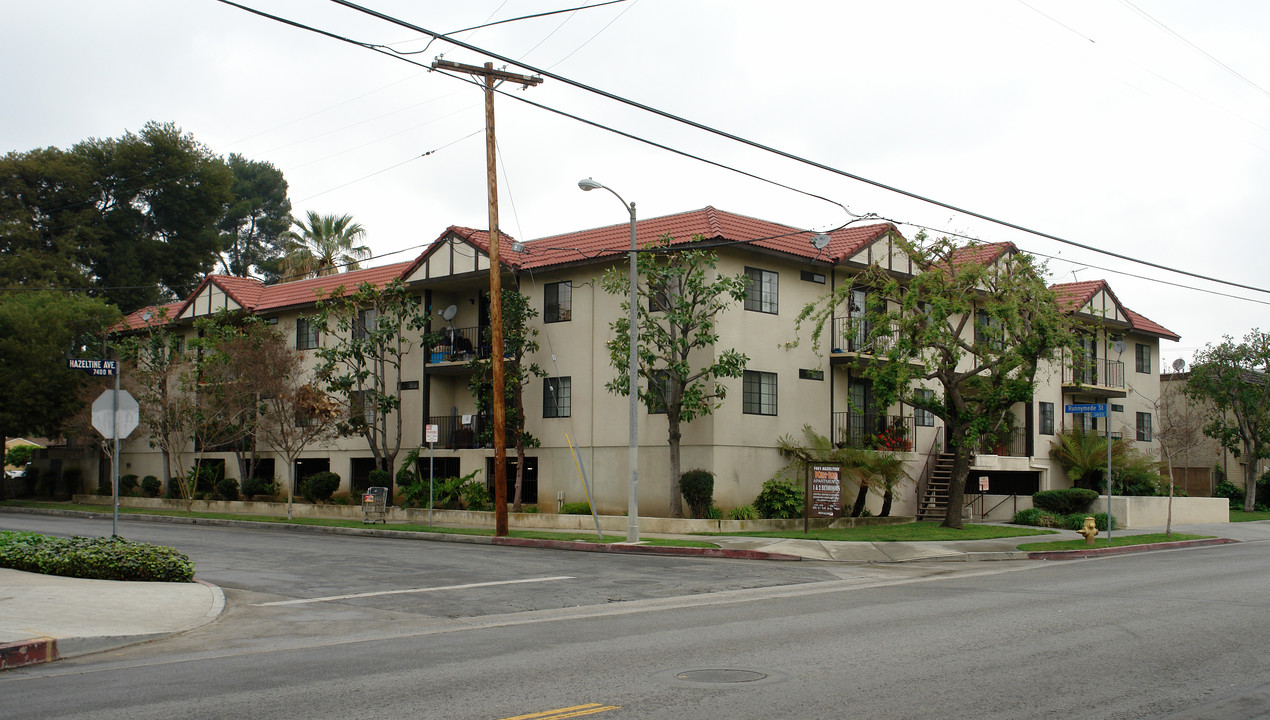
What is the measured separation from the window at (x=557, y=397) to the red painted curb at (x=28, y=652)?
22.1 metres

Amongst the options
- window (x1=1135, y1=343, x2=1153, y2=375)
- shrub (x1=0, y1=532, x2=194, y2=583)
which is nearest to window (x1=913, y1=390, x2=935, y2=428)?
window (x1=1135, y1=343, x2=1153, y2=375)

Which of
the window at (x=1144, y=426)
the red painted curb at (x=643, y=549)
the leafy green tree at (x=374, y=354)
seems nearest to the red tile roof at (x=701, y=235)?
the leafy green tree at (x=374, y=354)

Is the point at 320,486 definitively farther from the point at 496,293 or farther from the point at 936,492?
the point at 936,492

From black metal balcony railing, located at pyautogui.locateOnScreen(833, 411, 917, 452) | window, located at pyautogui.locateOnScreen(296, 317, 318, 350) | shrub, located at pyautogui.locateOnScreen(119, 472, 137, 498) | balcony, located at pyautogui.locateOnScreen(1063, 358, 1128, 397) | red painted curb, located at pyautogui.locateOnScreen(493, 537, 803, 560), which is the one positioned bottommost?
shrub, located at pyautogui.locateOnScreen(119, 472, 137, 498)

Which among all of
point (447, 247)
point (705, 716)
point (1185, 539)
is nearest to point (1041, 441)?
point (1185, 539)

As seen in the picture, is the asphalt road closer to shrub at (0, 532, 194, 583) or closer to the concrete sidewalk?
the concrete sidewalk

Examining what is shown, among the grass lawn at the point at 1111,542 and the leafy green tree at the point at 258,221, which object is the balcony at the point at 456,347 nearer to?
the grass lawn at the point at 1111,542

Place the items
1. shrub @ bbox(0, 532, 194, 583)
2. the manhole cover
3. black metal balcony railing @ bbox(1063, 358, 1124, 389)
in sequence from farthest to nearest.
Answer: black metal balcony railing @ bbox(1063, 358, 1124, 389) → shrub @ bbox(0, 532, 194, 583) → the manhole cover

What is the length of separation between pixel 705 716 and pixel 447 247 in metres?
28.4

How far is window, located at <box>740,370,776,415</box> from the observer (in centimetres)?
2931

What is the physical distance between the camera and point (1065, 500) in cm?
3456

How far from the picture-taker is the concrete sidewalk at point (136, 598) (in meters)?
10.1

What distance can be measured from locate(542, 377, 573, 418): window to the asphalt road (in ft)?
44.0

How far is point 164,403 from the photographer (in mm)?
38500
